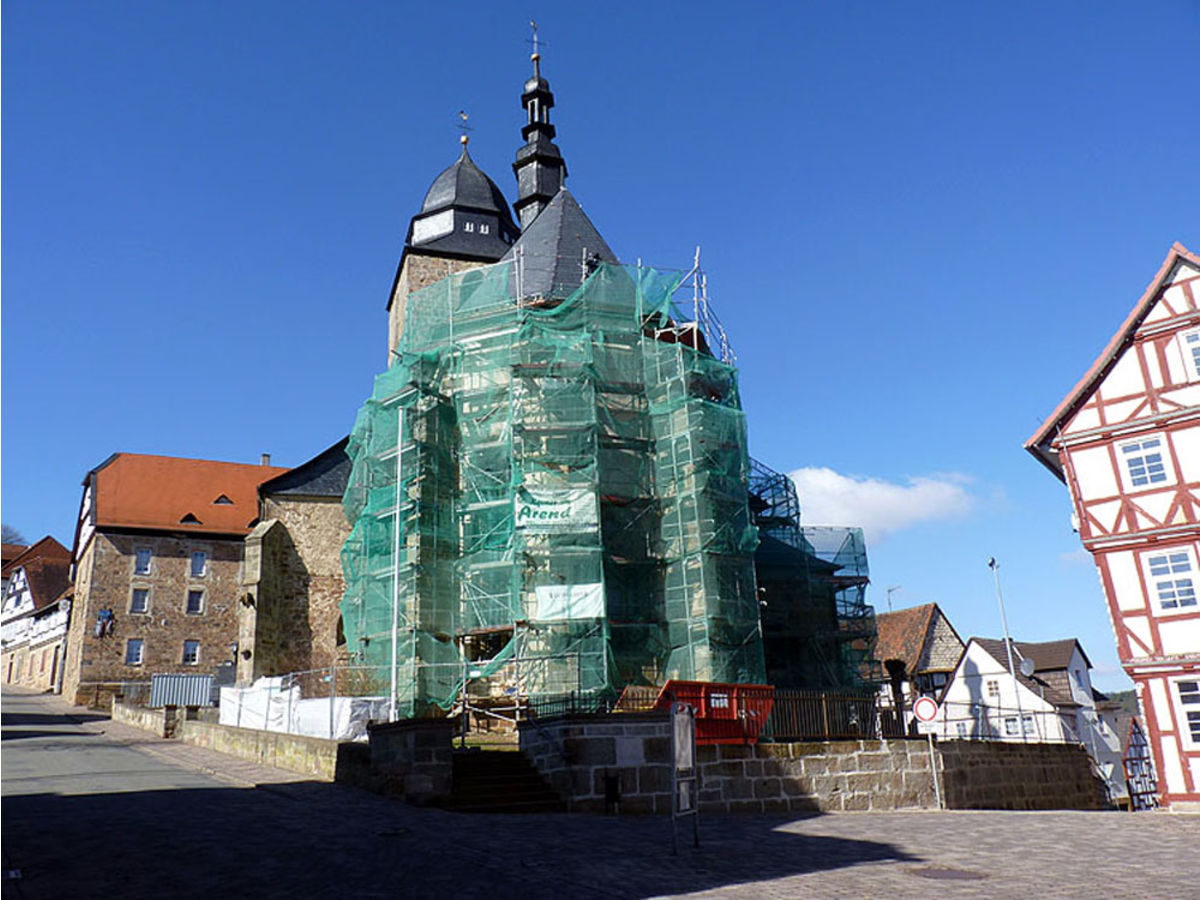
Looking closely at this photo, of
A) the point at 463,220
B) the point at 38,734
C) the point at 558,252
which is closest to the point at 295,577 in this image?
the point at 38,734

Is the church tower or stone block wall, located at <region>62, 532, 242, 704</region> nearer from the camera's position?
stone block wall, located at <region>62, 532, 242, 704</region>

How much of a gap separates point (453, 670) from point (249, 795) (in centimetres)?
1081

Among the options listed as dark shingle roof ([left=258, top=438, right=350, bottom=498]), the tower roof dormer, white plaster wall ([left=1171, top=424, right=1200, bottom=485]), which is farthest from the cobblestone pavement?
the tower roof dormer

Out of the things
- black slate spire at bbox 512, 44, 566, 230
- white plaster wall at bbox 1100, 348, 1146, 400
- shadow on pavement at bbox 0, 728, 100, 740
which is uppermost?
black slate spire at bbox 512, 44, 566, 230

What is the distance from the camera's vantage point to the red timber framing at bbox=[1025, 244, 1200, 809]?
64.0 ft

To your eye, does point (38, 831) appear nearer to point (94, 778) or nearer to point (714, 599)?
point (94, 778)

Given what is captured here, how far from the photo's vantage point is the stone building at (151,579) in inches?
1455

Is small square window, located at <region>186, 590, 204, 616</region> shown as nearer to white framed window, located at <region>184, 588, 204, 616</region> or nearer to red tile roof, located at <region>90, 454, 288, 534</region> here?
white framed window, located at <region>184, 588, 204, 616</region>

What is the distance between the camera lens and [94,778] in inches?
599

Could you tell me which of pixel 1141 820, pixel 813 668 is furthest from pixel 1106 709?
pixel 1141 820

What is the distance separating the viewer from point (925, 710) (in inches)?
623

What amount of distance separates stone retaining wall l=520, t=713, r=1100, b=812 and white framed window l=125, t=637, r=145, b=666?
28.6 metres

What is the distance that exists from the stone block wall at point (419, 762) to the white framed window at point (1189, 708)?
1571cm

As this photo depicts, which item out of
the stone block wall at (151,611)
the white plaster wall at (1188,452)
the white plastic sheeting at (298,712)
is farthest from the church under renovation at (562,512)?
the stone block wall at (151,611)
